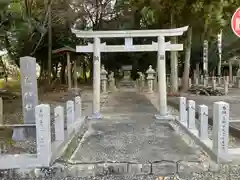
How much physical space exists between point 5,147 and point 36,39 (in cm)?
1309

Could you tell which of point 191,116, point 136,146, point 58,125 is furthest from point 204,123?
point 58,125

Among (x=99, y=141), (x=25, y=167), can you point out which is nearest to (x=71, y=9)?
(x=99, y=141)

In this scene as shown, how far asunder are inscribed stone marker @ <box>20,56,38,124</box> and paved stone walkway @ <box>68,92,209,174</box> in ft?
4.83

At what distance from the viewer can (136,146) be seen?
230 inches

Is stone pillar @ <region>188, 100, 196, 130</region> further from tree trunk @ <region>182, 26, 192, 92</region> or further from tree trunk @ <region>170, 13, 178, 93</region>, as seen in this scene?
tree trunk @ <region>182, 26, 192, 92</region>

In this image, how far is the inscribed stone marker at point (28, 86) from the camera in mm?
7277

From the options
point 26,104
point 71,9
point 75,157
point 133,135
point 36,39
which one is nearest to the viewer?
point 75,157

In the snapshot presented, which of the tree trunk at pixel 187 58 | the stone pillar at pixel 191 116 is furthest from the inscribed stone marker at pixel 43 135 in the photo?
the tree trunk at pixel 187 58

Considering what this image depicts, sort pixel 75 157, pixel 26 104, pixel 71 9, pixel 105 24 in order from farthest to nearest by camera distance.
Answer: pixel 105 24 < pixel 71 9 < pixel 26 104 < pixel 75 157

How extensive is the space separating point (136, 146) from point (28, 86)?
10.2ft

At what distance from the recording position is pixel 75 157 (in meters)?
5.16

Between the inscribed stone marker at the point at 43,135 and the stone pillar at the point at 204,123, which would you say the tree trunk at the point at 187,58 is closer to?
the stone pillar at the point at 204,123

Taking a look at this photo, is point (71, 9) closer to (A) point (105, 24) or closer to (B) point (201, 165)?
(A) point (105, 24)

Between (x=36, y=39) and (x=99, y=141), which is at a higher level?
(x=36, y=39)
